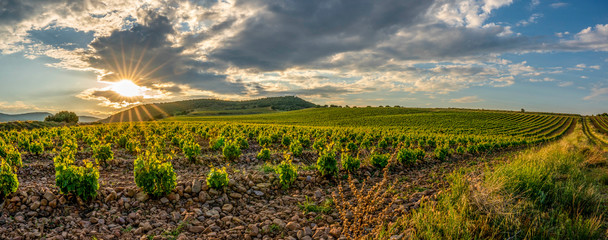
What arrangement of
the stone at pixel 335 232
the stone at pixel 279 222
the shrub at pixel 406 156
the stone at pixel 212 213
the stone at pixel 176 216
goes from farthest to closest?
1. the shrub at pixel 406 156
2. the stone at pixel 212 213
3. the stone at pixel 176 216
4. the stone at pixel 279 222
5. the stone at pixel 335 232

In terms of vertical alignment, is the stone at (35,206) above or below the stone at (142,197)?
above

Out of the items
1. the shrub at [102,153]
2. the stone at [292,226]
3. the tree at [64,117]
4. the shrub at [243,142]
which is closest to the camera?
the stone at [292,226]

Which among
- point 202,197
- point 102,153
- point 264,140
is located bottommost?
point 202,197

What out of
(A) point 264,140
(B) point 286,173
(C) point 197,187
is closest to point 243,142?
(A) point 264,140

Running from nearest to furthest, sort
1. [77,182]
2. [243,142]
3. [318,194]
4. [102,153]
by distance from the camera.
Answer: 1. [77,182]
2. [318,194]
3. [102,153]
4. [243,142]

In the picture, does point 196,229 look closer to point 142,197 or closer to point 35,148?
point 142,197

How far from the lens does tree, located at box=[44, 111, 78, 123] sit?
226 ft

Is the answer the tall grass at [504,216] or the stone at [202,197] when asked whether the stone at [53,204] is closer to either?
the stone at [202,197]

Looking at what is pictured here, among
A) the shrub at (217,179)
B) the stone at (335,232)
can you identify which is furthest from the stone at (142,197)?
the stone at (335,232)

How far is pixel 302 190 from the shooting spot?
8.36 meters

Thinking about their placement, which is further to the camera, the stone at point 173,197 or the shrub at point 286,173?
the shrub at point 286,173

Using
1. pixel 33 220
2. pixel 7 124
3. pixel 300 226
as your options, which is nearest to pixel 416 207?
pixel 300 226

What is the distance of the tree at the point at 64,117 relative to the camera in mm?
69025

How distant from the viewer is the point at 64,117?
70875 millimetres
